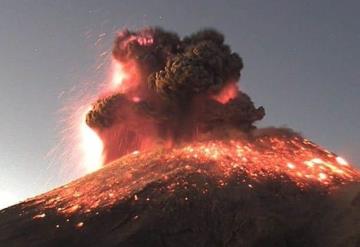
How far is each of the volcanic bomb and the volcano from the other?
101mm

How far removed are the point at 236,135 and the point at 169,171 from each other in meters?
10.5

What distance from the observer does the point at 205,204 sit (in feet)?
144

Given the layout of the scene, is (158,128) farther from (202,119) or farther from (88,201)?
(88,201)

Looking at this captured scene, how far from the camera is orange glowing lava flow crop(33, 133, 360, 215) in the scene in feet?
154

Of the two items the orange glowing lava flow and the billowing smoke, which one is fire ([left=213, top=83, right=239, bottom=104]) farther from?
the orange glowing lava flow

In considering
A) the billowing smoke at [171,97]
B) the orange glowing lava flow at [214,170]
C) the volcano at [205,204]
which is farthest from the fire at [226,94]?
the volcano at [205,204]

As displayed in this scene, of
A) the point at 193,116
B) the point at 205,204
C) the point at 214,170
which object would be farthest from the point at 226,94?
the point at 205,204

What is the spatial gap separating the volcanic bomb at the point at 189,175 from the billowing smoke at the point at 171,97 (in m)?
0.12

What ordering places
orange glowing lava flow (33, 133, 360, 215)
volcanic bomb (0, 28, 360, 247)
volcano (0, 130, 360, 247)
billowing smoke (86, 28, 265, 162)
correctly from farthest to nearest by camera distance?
billowing smoke (86, 28, 265, 162), orange glowing lava flow (33, 133, 360, 215), volcanic bomb (0, 28, 360, 247), volcano (0, 130, 360, 247)

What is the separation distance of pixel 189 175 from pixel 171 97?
543 inches

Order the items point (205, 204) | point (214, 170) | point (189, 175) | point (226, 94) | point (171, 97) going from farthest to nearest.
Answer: point (226, 94)
point (171, 97)
point (214, 170)
point (189, 175)
point (205, 204)

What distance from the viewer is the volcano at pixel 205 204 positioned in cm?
4050

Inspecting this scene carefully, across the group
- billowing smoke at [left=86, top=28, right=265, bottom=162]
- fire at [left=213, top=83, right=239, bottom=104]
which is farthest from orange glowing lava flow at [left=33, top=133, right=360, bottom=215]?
fire at [left=213, top=83, right=239, bottom=104]

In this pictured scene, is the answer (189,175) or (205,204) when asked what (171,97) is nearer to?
(189,175)
